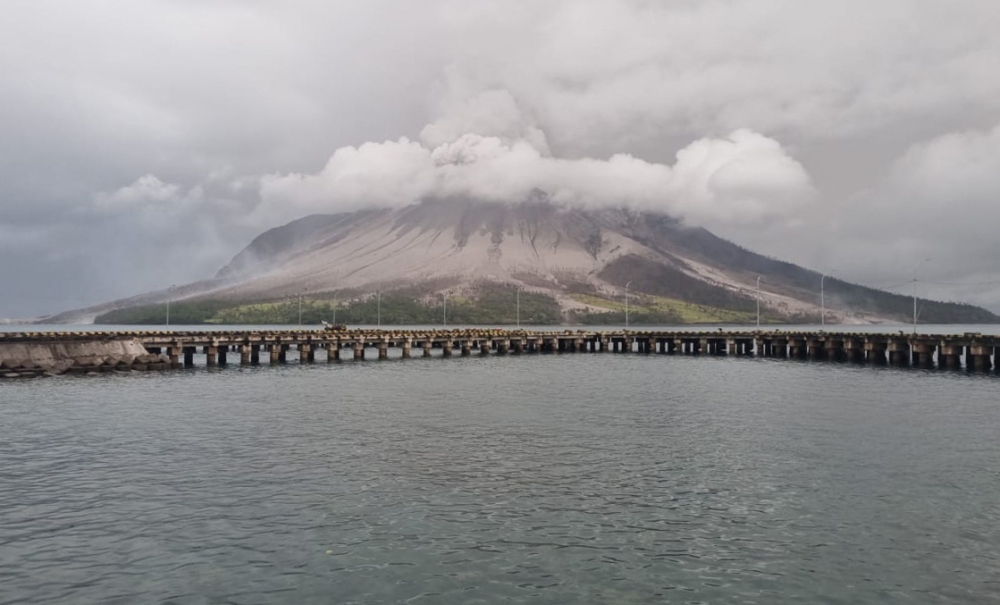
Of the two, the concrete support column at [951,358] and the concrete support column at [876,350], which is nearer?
the concrete support column at [951,358]

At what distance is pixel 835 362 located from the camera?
4385 inches

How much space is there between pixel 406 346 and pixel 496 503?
95.8m

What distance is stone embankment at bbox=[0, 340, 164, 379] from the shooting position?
7631cm

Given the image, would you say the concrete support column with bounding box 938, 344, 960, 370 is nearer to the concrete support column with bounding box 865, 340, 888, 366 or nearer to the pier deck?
the pier deck

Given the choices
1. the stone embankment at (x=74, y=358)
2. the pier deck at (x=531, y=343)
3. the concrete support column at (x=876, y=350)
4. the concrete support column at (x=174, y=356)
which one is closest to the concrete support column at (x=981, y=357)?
the pier deck at (x=531, y=343)

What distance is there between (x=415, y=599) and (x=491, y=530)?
5.76 meters

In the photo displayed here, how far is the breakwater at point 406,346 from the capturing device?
82.6 m

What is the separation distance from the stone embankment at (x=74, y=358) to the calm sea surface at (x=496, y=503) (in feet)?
82.2

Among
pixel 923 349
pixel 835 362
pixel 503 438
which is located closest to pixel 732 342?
pixel 835 362

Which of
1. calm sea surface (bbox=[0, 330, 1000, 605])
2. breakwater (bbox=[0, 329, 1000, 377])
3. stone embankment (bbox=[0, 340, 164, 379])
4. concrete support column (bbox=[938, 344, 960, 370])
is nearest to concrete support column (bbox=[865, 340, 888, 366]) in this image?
breakwater (bbox=[0, 329, 1000, 377])

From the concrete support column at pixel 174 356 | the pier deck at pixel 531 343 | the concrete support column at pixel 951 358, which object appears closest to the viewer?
the concrete support column at pixel 174 356

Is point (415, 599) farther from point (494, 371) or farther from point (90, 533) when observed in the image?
point (494, 371)

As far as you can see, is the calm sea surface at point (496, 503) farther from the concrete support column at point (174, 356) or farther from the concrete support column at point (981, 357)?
the concrete support column at point (981, 357)

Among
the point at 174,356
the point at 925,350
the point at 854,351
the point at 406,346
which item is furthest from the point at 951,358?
the point at 174,356
